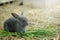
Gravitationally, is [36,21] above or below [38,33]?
above

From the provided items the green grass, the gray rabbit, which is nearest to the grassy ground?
the green grass

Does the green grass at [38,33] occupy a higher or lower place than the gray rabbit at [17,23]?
lower

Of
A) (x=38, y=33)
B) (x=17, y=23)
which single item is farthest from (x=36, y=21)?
(x=17, y=23)

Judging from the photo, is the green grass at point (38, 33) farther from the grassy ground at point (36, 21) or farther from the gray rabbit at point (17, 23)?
the gray rabbit at point (17, 23)

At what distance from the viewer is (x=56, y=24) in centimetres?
455

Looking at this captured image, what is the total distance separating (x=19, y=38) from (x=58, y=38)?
2.59 ft

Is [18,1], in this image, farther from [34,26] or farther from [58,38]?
[58,38]

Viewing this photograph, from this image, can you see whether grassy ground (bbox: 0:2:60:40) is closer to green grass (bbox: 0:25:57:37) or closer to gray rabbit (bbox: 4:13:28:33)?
green grass (bbox: 0:25:57:37)

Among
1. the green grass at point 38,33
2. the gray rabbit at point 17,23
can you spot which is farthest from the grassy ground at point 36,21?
the gray rabbit at point 17,23

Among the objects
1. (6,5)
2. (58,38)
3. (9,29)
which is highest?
(6,5)

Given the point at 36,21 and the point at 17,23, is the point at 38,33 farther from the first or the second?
the point at 36,21

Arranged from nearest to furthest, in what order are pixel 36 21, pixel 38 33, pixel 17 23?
pixel 17 23 → pixel 38 33 → pixel 36 21

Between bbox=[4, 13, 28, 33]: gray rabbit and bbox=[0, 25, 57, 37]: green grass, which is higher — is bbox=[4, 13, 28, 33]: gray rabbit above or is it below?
above

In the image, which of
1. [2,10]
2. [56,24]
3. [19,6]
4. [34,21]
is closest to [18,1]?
[19,6]
